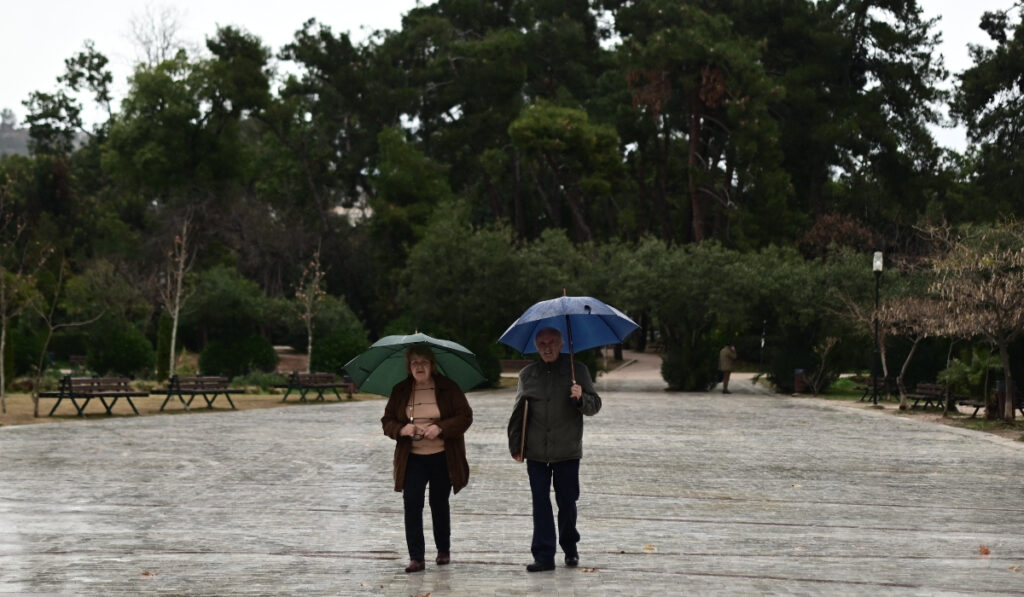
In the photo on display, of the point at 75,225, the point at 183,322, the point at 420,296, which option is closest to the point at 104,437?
the point at 420,296

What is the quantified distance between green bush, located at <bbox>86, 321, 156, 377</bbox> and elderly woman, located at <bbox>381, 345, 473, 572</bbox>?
36.6 m

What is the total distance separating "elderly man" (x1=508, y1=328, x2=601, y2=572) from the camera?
9.13 m

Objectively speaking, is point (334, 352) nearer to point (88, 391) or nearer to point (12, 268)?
point (88, 391)

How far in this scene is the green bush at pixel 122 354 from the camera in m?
44.1

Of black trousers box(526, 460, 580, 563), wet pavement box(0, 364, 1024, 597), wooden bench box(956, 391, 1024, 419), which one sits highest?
wooden bench box(956, 391, 1024, 419)

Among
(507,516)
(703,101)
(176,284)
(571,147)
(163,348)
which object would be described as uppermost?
(703,101)

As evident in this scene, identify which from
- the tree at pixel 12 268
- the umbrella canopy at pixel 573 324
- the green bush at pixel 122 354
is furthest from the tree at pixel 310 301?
the umbrella canopy at pixel 573 324

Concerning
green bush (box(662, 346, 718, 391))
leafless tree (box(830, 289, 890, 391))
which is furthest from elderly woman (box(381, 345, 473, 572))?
green bush (box(662, 346, 718, 391))

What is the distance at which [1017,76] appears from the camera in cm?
5681

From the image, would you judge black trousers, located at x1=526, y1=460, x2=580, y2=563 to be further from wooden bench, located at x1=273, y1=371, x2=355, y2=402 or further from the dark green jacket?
wooden bench, located at x1=273, y1=371, x2=355, y2=402

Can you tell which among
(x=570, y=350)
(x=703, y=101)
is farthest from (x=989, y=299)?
(x=703, y=101)

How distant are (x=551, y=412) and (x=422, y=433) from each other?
3.03ft

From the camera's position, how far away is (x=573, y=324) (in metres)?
9.73

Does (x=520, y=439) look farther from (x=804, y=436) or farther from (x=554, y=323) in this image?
(x=804, y=436)
